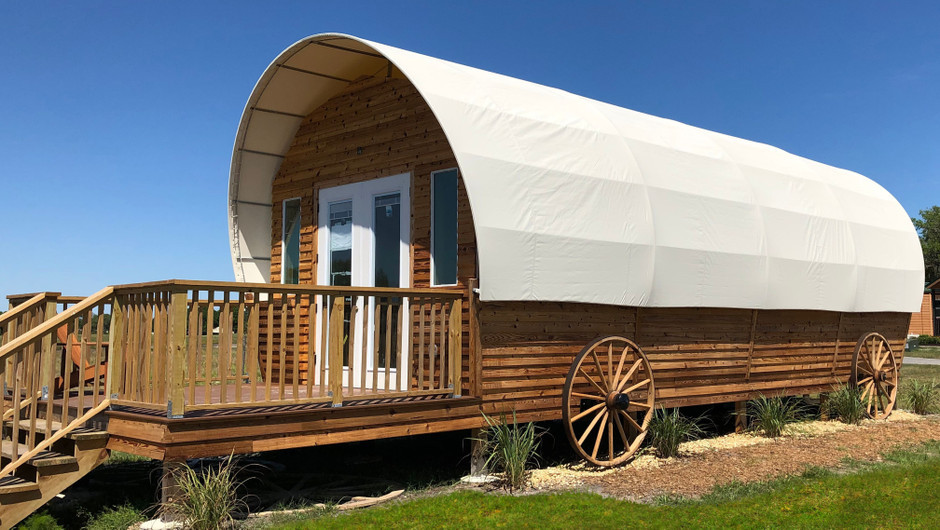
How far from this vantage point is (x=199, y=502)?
269 inches

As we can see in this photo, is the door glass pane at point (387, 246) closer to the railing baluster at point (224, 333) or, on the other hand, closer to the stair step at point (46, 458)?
the railing baluster at point (224, 333)

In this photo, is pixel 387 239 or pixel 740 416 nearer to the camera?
pixel 387 239

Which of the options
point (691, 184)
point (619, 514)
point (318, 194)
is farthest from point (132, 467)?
point (691, 184)

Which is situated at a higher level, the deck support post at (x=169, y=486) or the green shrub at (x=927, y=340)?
the green shrub at (x=927, y=340)

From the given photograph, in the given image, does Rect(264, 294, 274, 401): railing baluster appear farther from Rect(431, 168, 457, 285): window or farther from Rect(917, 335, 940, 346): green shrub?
Rect(917, 335, 940, 346): green shrub

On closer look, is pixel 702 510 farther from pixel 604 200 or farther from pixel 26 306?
pixel 26 306

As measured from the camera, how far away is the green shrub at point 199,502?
6.84 meters

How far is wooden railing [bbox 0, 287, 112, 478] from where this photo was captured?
697 centimetres

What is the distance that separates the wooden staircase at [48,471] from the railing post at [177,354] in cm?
91

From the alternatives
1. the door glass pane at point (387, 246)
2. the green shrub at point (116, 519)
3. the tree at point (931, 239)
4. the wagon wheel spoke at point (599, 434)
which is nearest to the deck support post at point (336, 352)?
the green shrub at point (116, 519)

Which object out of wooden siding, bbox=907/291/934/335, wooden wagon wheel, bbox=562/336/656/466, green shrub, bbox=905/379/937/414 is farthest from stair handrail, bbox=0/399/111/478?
wooden siding, bbox=907/291/934/335

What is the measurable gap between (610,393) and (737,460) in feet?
6.10

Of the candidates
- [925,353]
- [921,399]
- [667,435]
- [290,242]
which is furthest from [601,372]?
[925,353]

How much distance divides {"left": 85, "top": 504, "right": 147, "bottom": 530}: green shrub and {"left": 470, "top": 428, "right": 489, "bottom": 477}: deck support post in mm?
3270
